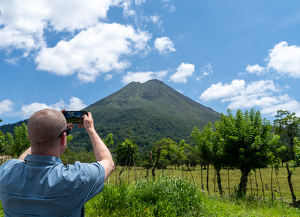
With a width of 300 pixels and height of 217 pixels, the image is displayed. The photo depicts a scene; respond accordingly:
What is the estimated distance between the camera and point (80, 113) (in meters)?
1.74

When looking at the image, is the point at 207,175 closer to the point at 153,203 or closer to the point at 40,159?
the point at 153,203

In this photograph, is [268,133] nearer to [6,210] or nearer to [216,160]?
[216,160]

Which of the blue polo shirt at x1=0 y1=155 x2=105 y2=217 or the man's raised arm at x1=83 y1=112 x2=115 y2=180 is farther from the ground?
the man's raised arm at x1=83 y1=112 x2=115 y2=180

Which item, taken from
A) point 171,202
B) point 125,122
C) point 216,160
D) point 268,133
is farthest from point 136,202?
point 125,122

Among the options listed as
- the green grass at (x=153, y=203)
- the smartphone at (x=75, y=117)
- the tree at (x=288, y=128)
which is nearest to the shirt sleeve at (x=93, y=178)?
the smartphone at (x=75, y=117)

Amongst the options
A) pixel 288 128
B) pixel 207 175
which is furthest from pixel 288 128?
pixel 207 175

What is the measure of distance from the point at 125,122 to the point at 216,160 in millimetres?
145132

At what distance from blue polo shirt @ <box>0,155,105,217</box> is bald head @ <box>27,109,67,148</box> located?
0.09 metres

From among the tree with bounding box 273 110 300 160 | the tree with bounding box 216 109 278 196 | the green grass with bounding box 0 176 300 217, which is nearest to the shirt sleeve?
the green grass with bounding box 0 176 300 217

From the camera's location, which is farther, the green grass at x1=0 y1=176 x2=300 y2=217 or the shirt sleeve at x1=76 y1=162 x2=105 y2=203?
the green grass at x1=0 y1=176 x2=300 y2=217

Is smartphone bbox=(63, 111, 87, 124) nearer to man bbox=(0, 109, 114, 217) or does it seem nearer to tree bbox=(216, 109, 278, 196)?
man bbox=(0, 109, 114, 217)

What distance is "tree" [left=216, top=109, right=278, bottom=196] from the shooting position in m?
10.7

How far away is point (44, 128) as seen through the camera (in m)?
1.14

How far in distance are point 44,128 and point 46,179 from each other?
0.29 metres
